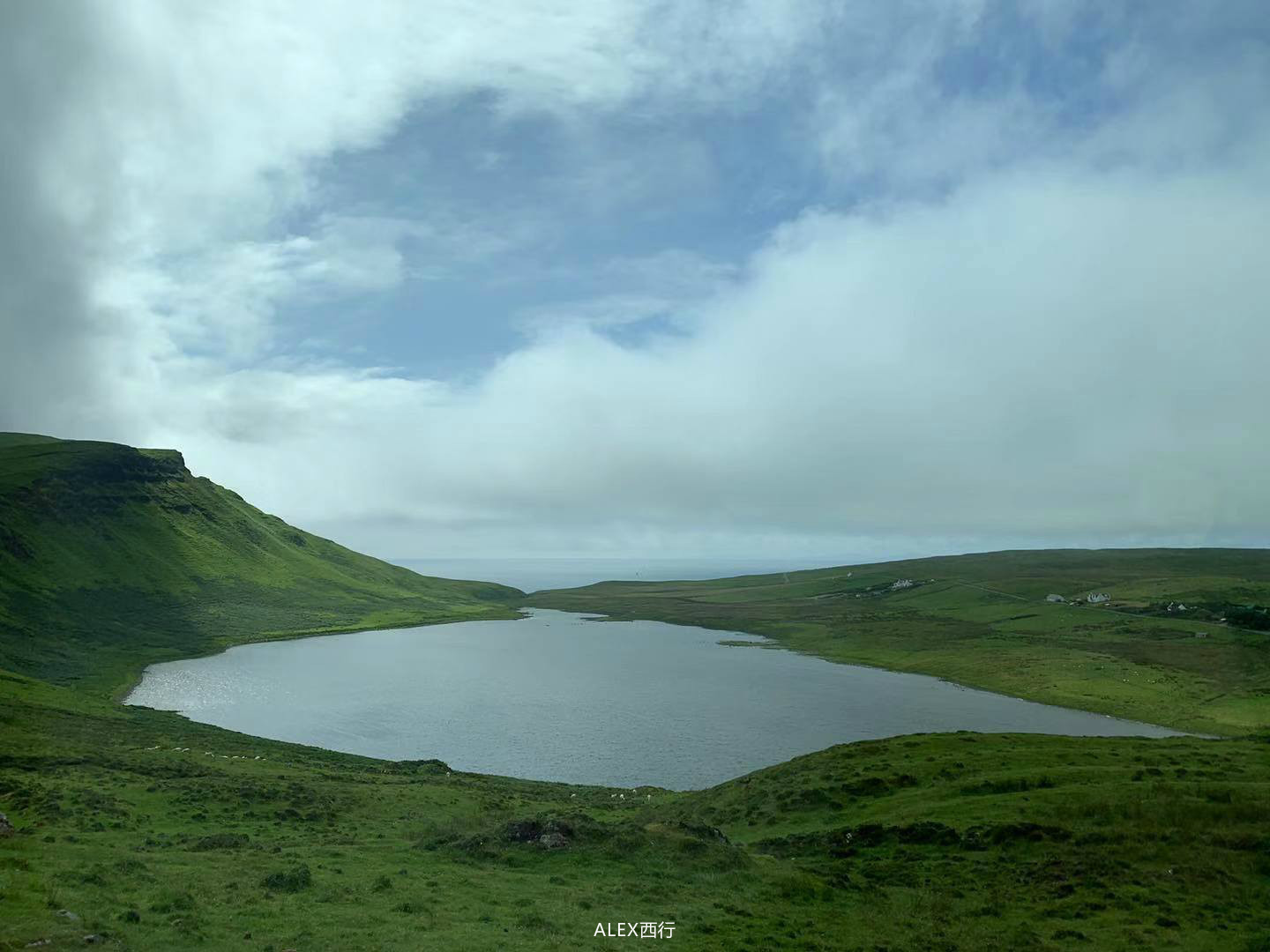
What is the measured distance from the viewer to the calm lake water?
267 ft

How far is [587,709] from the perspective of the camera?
107312mm

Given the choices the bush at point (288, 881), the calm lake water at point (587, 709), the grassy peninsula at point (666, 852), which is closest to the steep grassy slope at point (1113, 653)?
the calm lake water at point (587, 709)

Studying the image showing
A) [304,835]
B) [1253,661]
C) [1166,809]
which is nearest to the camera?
[1166,809]

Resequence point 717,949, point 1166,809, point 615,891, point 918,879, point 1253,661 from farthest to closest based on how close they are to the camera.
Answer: point 1253,661
point 1166,809
point 918,879
point 615,891
point 717,949

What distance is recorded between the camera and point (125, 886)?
25.2 meters

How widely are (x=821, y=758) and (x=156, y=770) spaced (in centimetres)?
4888

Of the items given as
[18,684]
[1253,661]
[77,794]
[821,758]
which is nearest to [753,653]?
[1253,661]

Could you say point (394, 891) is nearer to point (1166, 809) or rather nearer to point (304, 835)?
point (304, 835)

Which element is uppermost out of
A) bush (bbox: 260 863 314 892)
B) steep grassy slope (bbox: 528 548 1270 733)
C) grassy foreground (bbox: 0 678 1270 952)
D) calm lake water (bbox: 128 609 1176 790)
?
bush (bbox: 260 863 314 892)

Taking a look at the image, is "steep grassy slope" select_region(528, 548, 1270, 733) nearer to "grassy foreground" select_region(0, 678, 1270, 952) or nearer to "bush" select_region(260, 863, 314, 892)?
"grassy foreground" select_region(0, 678, 1270, 952)

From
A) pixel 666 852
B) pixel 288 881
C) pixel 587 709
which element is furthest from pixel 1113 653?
pixel 288 881

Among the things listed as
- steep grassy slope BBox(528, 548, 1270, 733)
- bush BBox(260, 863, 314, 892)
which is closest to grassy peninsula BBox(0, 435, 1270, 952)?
bush BBox(260, 863, 314, 892)

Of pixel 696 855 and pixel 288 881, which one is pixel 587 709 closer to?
pixel 696 855

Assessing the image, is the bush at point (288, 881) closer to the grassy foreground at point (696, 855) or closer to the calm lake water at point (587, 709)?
the grassy foreground at point (696, 855)
